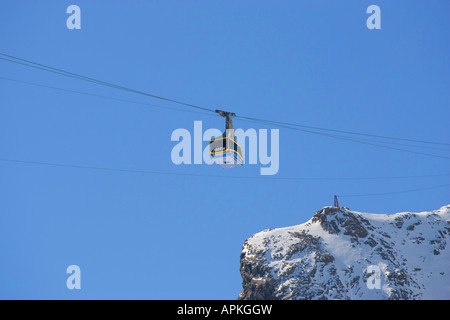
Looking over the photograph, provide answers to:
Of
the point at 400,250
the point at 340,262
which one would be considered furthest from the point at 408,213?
the point at 340,262

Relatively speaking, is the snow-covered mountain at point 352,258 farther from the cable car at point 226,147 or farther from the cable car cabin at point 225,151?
the cable car at point 226,147

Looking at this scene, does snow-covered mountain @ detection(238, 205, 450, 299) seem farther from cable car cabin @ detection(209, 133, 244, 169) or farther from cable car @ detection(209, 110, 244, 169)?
cable car @ detection(209, 110, 244, 169)

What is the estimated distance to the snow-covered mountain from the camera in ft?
324

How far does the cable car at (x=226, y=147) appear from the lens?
54469 mm

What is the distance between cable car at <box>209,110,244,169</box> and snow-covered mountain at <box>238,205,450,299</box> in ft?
159

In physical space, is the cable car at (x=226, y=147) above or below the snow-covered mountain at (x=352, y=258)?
above

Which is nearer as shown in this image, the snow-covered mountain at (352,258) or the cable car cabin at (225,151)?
the cable car cabin at (225,151)

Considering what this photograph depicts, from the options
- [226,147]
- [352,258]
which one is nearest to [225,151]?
[226,147]

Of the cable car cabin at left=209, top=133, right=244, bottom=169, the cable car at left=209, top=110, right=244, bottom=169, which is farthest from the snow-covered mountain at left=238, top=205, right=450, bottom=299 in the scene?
the cable car at left=209, top=110, right=244, bottom=169

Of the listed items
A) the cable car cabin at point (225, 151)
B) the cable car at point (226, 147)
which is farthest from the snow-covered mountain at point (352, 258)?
the cable car at point (226, 147)

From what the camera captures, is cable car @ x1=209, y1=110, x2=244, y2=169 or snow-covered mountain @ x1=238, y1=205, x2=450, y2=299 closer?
cable car @ x1=209, y1=110, x2=244, y2=169

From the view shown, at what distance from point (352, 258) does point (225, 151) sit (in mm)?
60195
